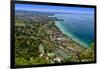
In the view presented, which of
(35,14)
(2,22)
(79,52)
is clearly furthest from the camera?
(79,52)

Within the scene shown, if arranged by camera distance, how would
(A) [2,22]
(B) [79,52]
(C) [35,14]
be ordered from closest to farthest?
1. (A) [2,22]
2. (C) [35,14]
3. (B) [79,52]

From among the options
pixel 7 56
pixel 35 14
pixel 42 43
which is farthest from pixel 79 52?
pixel 7 56

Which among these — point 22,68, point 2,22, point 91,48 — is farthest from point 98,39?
Result: point 2,22

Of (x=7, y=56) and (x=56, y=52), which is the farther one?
(x=56, y=52)

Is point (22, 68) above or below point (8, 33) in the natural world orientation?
below

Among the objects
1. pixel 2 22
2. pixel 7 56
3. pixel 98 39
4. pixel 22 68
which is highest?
pixel 2 22

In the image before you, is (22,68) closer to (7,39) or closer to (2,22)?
(7,39)
